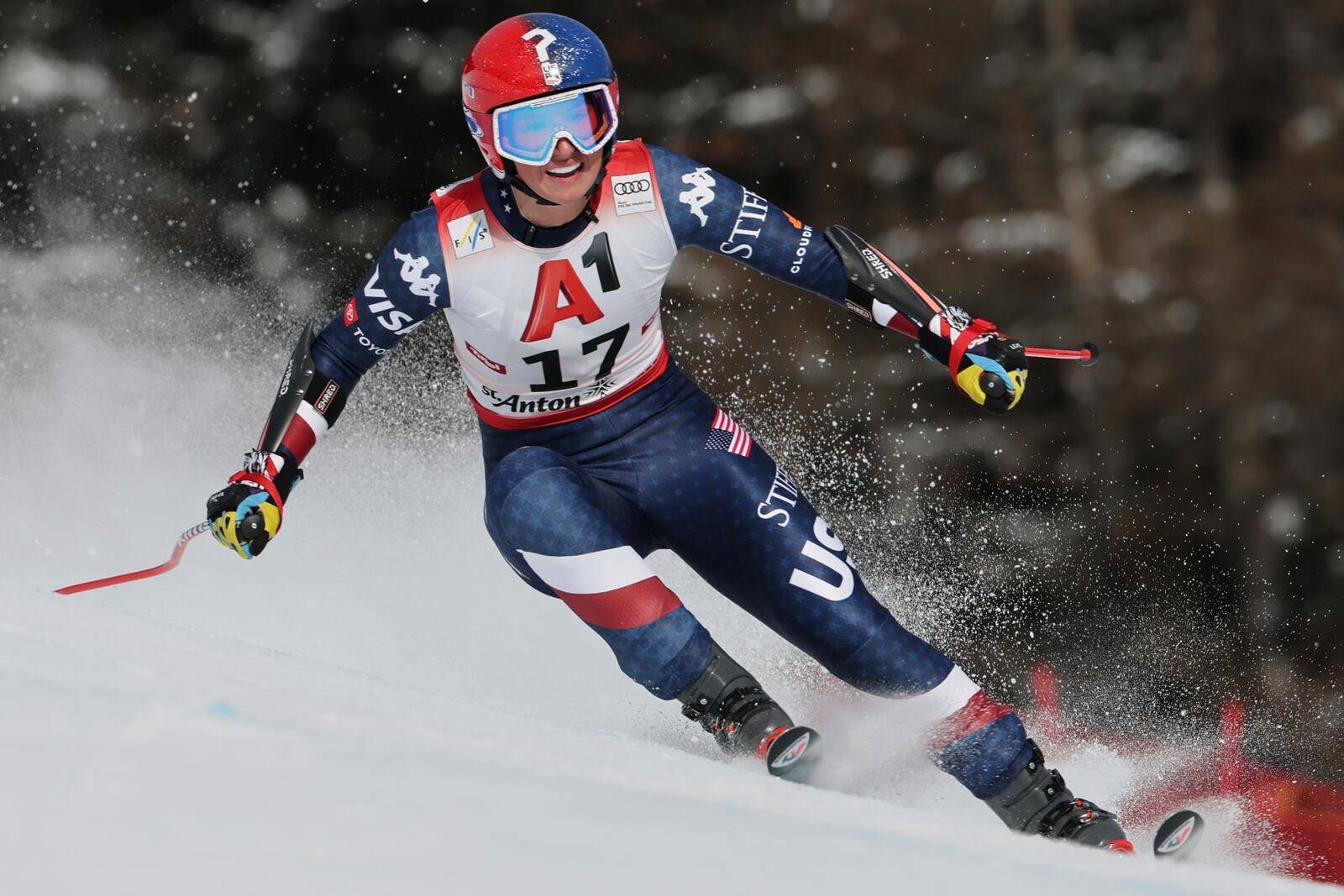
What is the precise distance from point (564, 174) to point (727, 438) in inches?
28.6

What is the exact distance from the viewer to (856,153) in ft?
53.3

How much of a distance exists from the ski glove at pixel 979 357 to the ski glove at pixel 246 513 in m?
1.43

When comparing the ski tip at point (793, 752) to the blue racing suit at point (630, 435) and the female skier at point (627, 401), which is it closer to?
the female skier at point (627, 401)

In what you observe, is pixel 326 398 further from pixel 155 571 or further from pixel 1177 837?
pixel 1177 837

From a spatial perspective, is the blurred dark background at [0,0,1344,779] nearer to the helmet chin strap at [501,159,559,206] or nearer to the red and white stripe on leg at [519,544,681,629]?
the red and white stripe on leg at [519,544,681,629]

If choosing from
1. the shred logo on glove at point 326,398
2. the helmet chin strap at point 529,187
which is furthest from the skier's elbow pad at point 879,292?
the shred logo on glove at point 326,398

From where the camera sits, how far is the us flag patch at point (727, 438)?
3.59m

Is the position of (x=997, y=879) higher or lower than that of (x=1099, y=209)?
higher

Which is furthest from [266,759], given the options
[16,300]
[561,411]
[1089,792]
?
[16,300]

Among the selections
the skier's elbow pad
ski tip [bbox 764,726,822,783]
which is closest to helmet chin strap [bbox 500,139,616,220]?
the skier's elbow pad

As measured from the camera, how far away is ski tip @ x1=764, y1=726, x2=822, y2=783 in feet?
9.89

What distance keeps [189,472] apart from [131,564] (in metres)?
0.55

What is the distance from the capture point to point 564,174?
10.7 ft

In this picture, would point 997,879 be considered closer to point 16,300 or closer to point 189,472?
point 189,472
